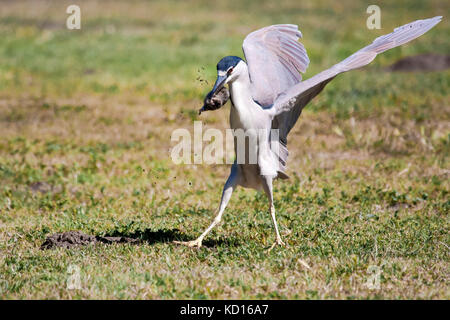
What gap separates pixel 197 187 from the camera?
8.12 meters

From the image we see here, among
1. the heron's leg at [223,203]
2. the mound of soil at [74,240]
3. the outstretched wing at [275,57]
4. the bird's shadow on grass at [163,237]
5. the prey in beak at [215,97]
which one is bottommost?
the bird's shadow on grass at [163,237]

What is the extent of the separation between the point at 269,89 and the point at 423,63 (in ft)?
37.7

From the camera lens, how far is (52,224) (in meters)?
6.55

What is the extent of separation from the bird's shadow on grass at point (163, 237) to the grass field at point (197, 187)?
20 mm

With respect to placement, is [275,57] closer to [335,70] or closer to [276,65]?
[276,65]

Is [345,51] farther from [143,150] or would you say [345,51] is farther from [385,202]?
[385,202]

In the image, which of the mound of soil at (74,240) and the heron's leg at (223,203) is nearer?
the heron's leg at (223,203)

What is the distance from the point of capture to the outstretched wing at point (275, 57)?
19.6ft

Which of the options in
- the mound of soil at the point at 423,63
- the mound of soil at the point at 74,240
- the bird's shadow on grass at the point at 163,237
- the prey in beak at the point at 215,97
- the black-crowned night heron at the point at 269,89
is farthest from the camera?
the mound of soil at the point at 423,63

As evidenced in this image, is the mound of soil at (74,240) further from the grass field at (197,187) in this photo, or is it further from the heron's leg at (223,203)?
the heron's leg at (223,203)

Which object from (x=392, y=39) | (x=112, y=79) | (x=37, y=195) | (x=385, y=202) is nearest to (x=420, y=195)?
(x=385, y=202)

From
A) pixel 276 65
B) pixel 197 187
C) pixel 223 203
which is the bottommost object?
pixel 197 187

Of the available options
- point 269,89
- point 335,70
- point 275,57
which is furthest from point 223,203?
point 275,57

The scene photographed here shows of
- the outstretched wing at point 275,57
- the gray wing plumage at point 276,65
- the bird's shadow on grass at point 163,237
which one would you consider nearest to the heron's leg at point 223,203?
the bird's shadow on grass at point 163,237
